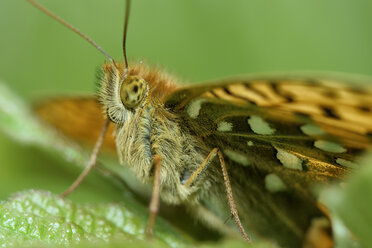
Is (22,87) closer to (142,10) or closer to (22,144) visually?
(142,10)

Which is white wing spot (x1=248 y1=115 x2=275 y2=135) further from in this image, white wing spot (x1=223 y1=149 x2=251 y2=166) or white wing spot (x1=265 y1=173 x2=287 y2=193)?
white wing spot (x1=265 y1=173 x2=287 y2=193)

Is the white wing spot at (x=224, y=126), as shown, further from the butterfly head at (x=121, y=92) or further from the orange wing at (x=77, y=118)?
the orange wing at (x=77, y=118)

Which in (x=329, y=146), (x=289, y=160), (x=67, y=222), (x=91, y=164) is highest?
(x=329, y=146)

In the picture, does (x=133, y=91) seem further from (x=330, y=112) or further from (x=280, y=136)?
(x=330, y=112)

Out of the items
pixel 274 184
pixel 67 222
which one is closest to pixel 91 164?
pixel 67 222

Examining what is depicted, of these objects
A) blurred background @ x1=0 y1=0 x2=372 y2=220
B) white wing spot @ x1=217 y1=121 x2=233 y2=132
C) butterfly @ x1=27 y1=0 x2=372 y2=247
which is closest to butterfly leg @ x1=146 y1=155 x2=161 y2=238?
butterfly @ x1=27 y1=0 x2=372 y2=247

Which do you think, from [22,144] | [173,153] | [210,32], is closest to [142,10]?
[210,32]
